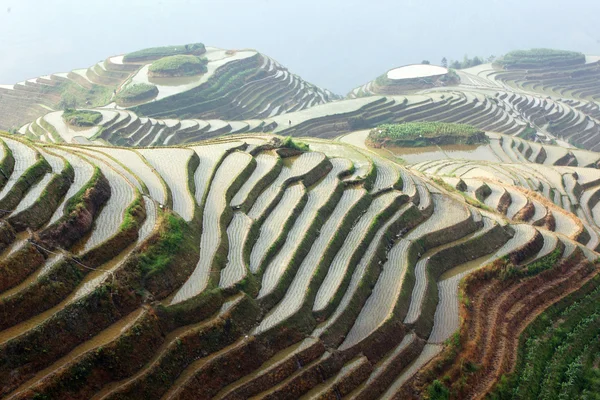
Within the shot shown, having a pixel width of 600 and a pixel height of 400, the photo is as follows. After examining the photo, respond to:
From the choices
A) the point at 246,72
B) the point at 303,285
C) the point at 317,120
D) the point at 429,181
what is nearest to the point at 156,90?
the point at 246,72

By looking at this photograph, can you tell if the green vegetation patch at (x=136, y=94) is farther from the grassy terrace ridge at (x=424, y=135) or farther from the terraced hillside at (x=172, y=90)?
the grassy terrace ridge at (x=424, y=135)

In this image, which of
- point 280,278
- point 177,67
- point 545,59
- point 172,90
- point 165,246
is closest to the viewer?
point 165,246

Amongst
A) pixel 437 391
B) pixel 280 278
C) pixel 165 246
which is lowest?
pixel 437 391

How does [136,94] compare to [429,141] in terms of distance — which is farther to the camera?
[136,94]

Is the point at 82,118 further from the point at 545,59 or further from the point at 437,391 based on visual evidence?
the point at 545,59

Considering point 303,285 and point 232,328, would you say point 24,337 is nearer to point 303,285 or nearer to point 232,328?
point 232,328

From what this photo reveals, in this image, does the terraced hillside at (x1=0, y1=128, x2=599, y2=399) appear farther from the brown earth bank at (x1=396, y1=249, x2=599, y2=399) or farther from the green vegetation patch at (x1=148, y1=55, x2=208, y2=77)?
the green vegetation patch at (x1=148, y1=55, x2=208, y2=77)

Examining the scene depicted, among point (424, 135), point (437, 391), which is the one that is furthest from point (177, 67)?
point (437, 391)
